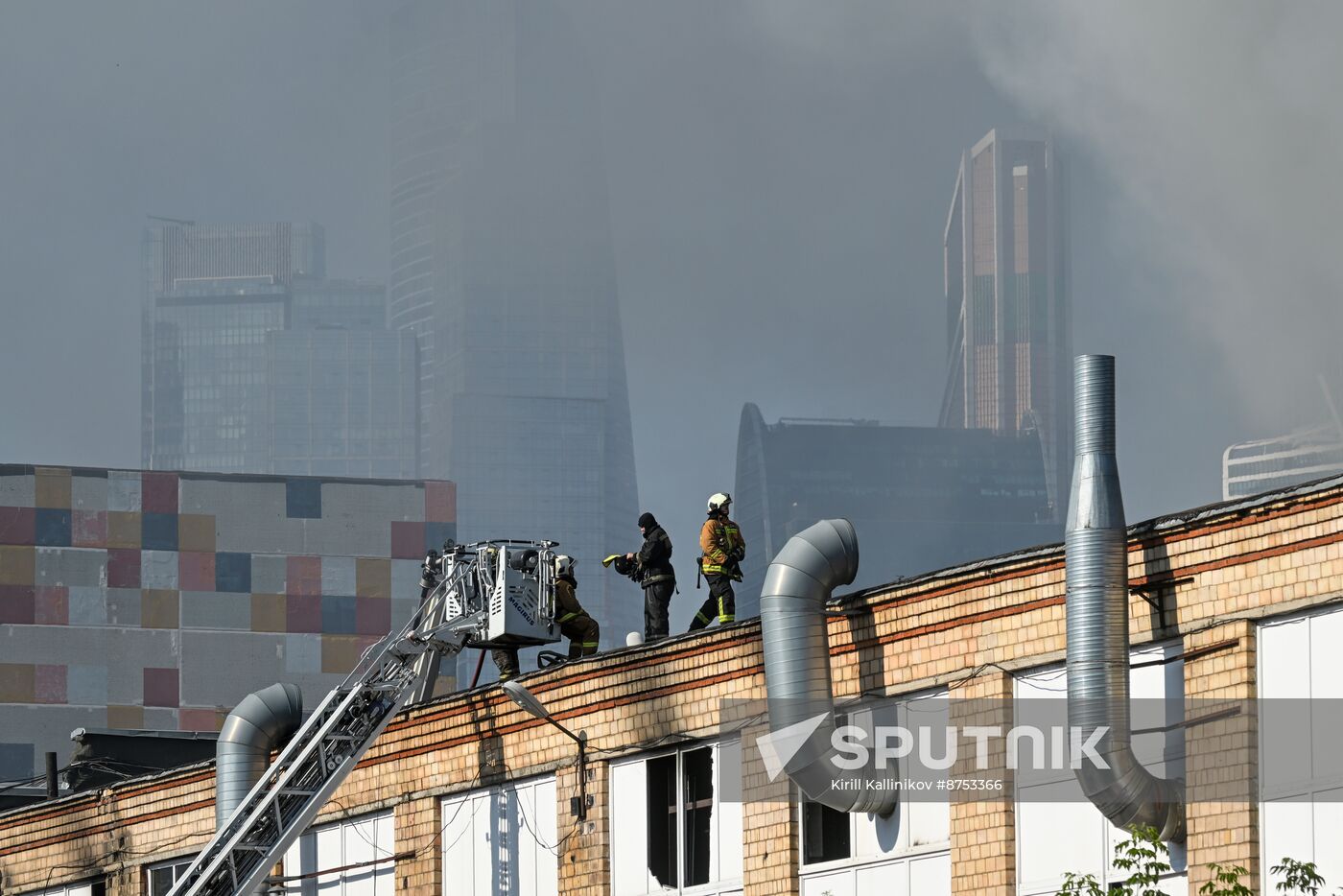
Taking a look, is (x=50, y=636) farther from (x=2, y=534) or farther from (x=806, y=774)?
(x=806, y=774)

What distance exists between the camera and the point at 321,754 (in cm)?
2689

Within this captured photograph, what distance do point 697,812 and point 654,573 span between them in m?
3.19

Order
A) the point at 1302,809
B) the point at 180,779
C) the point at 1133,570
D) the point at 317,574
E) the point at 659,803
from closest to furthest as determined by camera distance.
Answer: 1. the point at 1302,809
2. the point at 1133,570
3. the point at 659,803
4. the point at 180,779
5. the point at 317,574

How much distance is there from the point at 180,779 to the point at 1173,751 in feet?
50.2

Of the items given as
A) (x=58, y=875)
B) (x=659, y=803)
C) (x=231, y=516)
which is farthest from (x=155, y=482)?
(x=659, y=803)

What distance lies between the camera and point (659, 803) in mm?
24312

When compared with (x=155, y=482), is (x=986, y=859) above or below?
below

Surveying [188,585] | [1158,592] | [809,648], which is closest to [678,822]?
[809,648]

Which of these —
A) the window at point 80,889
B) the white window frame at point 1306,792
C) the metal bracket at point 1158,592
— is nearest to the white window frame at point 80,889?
the window at point 80,889

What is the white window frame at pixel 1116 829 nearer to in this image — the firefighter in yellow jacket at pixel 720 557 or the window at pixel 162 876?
the firefighter in yellow jacket at pixel 720 557

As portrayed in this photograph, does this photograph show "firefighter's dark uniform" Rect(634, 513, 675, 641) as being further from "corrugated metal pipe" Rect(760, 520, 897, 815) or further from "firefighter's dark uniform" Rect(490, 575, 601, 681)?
"corrugated metal pipe" Rect(760, 520, 897, 815)

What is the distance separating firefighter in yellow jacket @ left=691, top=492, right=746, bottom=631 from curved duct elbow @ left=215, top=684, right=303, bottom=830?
584 cm

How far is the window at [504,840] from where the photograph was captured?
2553 centimetres

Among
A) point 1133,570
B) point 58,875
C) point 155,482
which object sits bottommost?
point 58,875
